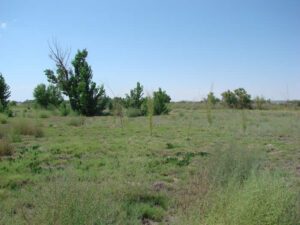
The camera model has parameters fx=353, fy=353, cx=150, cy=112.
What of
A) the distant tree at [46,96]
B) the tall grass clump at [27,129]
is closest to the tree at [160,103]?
the distant tree at [46,96]

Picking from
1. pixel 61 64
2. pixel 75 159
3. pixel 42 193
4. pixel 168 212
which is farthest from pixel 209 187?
pixel 61 64

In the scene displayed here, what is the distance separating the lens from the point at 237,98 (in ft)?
158

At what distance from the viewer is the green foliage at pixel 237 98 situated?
46.1 meters

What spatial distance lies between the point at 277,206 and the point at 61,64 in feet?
102

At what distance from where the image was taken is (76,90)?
99.6ft

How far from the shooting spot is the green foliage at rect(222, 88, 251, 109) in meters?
46.1

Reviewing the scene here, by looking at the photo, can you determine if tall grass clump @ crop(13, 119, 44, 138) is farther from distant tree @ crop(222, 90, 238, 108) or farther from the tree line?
distant tree @ crop(222, 90, 238, 108)

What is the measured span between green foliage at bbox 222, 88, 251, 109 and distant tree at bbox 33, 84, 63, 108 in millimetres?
22857

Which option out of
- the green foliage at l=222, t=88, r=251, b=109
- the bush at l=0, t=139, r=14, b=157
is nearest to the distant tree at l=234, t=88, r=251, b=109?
the green foliage at l=222, t=88, r=251, b=109

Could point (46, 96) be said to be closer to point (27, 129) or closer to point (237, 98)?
point (27, 129)

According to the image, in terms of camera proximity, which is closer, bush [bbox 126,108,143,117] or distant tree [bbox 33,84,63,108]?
bush [bbox 126,108,143,117]

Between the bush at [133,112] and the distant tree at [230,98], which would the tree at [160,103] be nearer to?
the bush at [133,112]

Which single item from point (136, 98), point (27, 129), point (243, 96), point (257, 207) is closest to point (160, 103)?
point (136, 98)

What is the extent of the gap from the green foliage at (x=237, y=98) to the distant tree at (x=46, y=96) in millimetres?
22857
